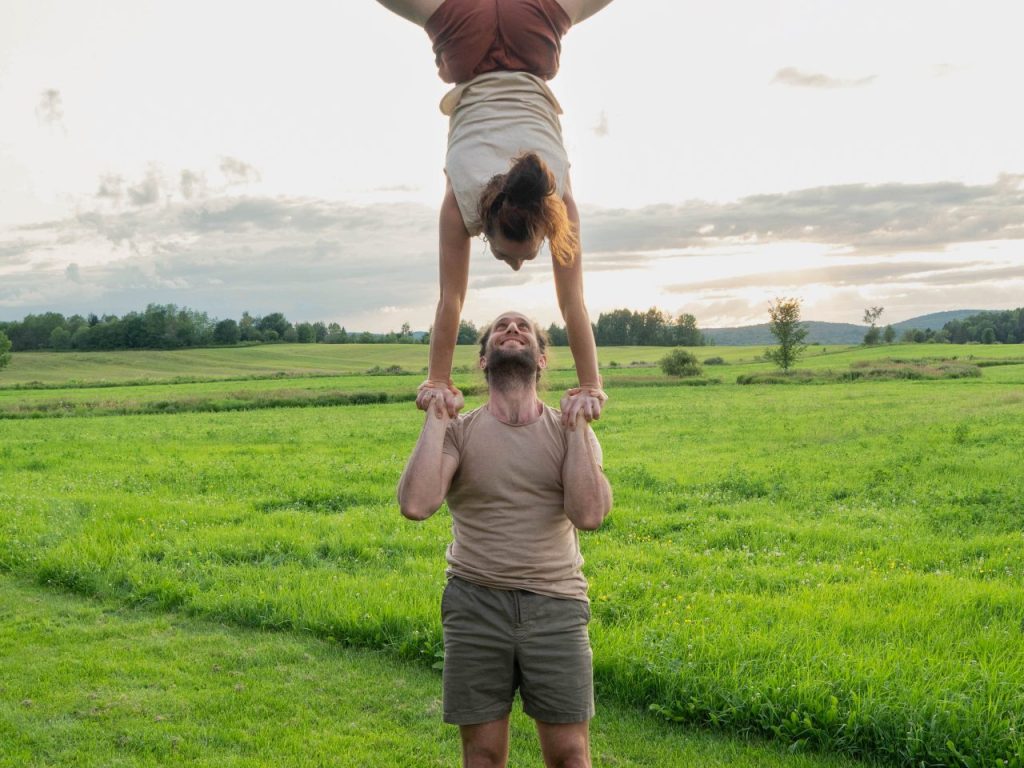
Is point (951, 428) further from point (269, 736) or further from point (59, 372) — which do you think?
point (59, 372)

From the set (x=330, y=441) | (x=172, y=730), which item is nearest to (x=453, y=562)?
(x=172, y=730)

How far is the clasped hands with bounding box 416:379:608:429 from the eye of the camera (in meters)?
3.92

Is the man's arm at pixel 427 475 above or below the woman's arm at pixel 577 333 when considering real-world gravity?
below

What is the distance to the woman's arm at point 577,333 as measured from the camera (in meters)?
3.95

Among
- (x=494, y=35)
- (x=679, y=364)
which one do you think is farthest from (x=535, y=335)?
(x=679, y=364)

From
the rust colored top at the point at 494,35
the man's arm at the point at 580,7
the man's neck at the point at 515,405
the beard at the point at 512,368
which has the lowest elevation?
the man's neck at the point at 515,405

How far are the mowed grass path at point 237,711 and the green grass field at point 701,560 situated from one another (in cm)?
32

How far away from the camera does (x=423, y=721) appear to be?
20.3 ft

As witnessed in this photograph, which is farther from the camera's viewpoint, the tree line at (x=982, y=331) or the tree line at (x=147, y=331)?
the tree line at (x=982, y=331)

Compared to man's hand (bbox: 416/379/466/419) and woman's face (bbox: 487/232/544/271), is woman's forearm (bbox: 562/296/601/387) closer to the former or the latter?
woman's face (bbox: 487/232/544/271)

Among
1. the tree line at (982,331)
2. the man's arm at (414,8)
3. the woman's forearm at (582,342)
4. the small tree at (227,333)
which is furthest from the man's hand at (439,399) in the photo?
the tree line at (982,331)

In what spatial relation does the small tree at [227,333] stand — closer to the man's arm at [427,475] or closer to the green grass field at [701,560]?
the green grass field at [701,560]

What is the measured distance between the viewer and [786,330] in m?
63.2

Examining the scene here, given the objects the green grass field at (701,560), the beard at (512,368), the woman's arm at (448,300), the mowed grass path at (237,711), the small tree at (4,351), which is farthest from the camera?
the small tree at (4,351)
